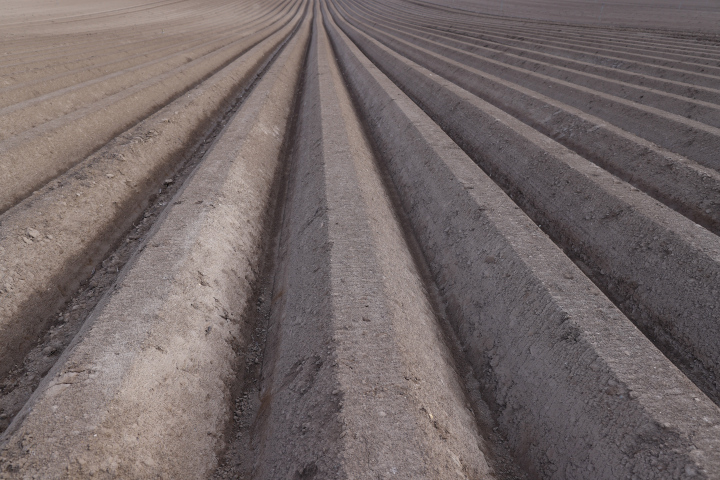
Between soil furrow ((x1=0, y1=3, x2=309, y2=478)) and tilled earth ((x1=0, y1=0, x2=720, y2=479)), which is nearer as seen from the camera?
soil furrow ((x1=0, y1=3, x2=309, y2=478))

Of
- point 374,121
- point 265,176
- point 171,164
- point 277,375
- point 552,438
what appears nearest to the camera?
point 552,438

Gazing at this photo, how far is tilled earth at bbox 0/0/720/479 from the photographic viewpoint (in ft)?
7.38

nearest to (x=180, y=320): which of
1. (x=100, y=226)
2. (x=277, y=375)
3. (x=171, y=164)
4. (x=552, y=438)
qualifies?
(x=277, y=375)

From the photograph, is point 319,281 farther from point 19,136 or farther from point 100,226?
point 19,136

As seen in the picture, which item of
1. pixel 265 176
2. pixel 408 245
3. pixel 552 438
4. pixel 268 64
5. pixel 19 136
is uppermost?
pixel 268 64

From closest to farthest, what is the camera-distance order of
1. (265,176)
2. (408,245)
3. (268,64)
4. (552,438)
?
1. (552,438)
2. (408,245)
3. (265,176)
4. (268,64)

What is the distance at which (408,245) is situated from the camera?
441cm

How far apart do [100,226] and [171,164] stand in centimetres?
183

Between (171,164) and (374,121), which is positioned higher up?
(374,121)

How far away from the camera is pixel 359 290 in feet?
10.3

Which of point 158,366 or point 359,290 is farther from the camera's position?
point 359,290

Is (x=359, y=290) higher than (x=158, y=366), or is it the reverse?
(x=359, y=290)

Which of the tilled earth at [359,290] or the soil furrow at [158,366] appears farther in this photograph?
the tilled earth at [359,290]

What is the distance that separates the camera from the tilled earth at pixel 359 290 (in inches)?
88.5
